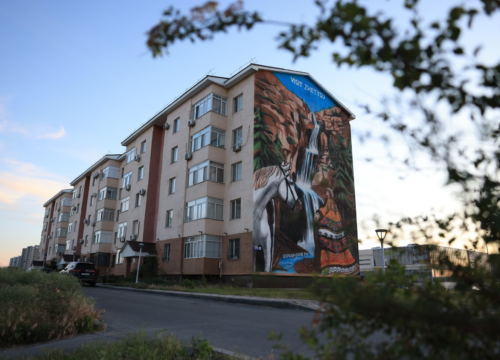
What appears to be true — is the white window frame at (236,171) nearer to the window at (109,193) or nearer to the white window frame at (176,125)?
the white window frame at (176,125)

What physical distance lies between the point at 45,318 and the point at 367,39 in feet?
26.4

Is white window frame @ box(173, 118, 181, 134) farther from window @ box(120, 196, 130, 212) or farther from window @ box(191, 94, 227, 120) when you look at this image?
window @ box(120, 196, 130, 212)

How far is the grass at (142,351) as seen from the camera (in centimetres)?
521

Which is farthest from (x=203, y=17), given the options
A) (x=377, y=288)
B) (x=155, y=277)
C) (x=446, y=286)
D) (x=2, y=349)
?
(x=155, y=277)

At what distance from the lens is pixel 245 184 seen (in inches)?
1009

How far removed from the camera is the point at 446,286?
1.99 m

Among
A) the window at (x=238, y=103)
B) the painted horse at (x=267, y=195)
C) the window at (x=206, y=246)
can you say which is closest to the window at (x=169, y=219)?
the window at (x=206, y=246)

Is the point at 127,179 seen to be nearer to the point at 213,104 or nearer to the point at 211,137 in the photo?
the point at 211,137

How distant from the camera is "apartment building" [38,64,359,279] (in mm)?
24656

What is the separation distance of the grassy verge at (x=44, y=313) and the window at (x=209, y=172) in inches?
713

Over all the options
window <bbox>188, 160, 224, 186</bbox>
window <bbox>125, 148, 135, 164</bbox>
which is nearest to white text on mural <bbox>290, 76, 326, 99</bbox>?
window <bbox>188, 160, 224, 186</bbox>

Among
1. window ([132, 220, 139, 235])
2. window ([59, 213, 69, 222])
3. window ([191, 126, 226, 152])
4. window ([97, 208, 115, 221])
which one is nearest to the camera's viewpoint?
window ([191, 126, 226, 152])

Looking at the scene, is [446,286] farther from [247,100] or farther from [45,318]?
[247,100]

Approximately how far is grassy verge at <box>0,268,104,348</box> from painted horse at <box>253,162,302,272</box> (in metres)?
15.0
